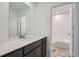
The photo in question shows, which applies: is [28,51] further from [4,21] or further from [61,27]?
[61,27]

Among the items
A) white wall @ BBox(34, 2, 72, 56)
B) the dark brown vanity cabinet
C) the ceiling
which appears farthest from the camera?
white wall @ BBox(34, 2, 72, 56)

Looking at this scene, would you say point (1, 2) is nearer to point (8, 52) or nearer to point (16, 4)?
point (16, 4)

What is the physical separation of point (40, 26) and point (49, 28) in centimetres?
37

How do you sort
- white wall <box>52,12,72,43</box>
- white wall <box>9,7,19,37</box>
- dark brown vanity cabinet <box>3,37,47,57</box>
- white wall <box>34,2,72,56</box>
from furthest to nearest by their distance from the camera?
white wall <box>52,12,72,43</box>, white wall <box>34,2,72,56</box>, white wall <box>9,7,19,37</box>, dark brown vanity cabinet <box>3,37,47,57</box>

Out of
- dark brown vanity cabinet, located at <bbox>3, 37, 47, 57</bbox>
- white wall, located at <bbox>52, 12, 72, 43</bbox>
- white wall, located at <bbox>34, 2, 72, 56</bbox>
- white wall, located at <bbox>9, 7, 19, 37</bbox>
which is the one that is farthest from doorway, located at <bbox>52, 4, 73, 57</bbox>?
white wall, located at <bbox>9, 7, 19, 37</bbox>

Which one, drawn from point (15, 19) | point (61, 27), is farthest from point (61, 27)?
point (15, 19)

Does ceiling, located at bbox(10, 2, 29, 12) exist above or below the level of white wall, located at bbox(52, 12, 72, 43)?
above

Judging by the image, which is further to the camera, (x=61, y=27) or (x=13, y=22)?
(x=61, y=27)

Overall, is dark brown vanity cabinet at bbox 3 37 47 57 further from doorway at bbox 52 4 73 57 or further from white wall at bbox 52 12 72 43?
white wall at bbox 52 12 72 43

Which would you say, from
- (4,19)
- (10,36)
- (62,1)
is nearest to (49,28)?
(62,1)

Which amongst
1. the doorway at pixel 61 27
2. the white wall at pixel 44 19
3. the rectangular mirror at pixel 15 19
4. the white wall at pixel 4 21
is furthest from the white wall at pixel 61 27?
the white wall at pixel 4 21

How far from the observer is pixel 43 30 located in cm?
360

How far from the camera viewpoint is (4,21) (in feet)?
6.61

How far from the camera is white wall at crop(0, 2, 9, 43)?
191 centimetres
